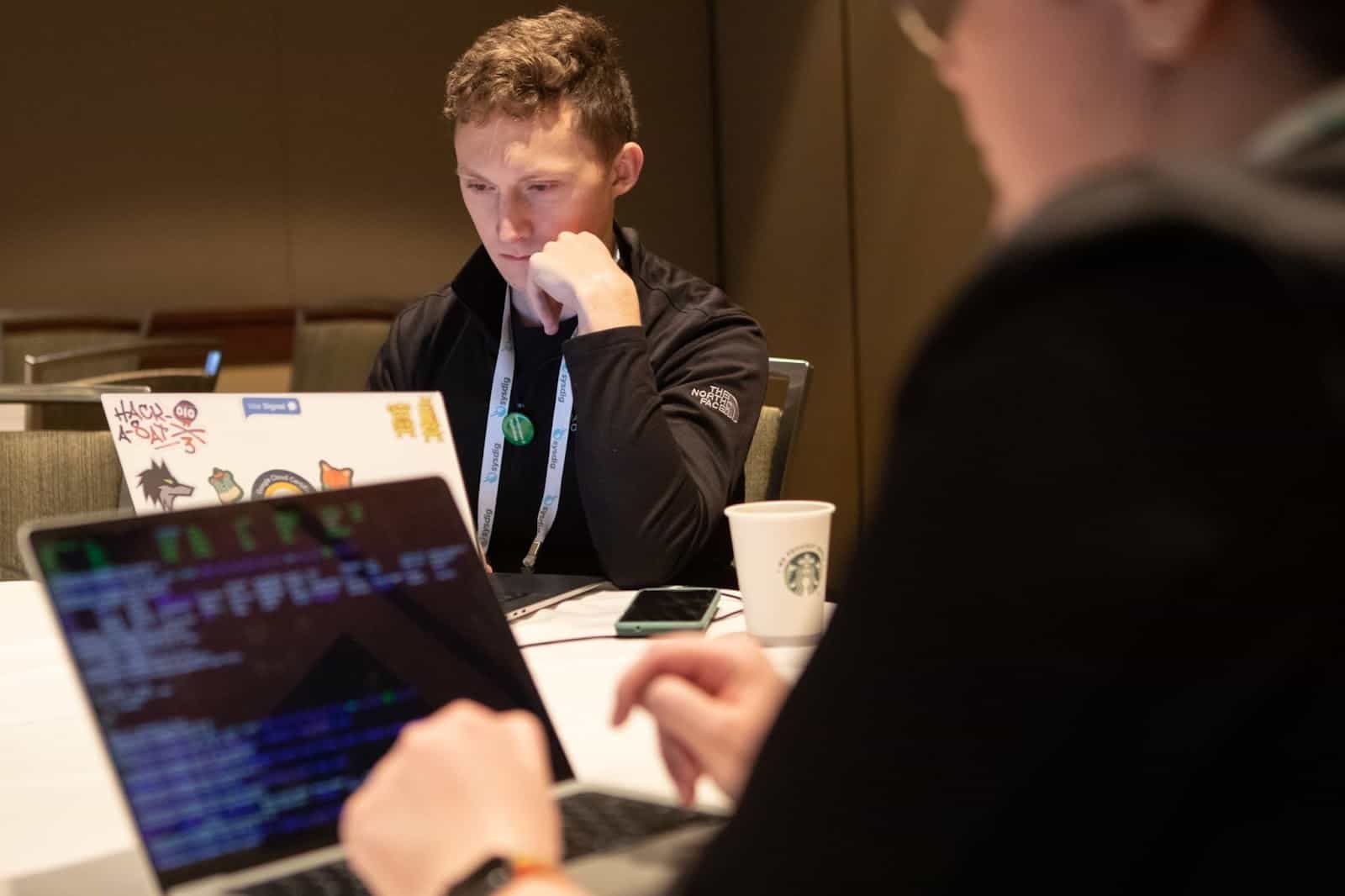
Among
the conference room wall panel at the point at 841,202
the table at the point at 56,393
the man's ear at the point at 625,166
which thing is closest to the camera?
the man's ear at the point at 625,166

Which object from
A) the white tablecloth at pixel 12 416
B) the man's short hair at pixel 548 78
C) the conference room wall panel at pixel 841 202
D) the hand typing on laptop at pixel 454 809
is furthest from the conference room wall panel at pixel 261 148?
the hand typing on laptop at pixel 454 809

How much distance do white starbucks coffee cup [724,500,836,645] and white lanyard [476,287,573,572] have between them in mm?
564

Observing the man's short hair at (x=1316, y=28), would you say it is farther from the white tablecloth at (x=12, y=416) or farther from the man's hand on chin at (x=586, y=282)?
the white tablecloth at (x=12, y=416)

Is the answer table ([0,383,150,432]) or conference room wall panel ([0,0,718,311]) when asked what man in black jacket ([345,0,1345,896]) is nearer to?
table ([0,383,150,432])

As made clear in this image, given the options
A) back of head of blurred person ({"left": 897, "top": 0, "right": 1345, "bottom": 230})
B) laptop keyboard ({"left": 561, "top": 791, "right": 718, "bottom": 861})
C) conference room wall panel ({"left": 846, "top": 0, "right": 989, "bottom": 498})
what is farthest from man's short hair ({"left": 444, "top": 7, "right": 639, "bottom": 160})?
conference room wall panel ({"left": 846, "top": 0, "right": 989, "bottom": 498})

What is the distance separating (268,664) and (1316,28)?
0.59 meters

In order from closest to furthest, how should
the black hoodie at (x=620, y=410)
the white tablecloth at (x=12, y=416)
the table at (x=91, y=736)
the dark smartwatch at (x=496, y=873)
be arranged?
1. the dark smartwatch at (x=496, y=873)
2. the table at (x=91, y=736)
3. the black hoodie at (x=620, y=410)
4. the white tablecloth at (x=12, y=416)

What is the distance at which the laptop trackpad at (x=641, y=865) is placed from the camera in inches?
27.6

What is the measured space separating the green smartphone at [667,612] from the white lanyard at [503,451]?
36cm

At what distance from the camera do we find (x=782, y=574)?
1257mm

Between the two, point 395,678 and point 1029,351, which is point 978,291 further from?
point 395,678

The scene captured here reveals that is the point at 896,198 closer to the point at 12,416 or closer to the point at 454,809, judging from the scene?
the point at 12,416

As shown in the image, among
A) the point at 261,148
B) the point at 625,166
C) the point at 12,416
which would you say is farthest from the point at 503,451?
the point at 261,148

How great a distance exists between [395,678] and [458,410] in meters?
1.23
